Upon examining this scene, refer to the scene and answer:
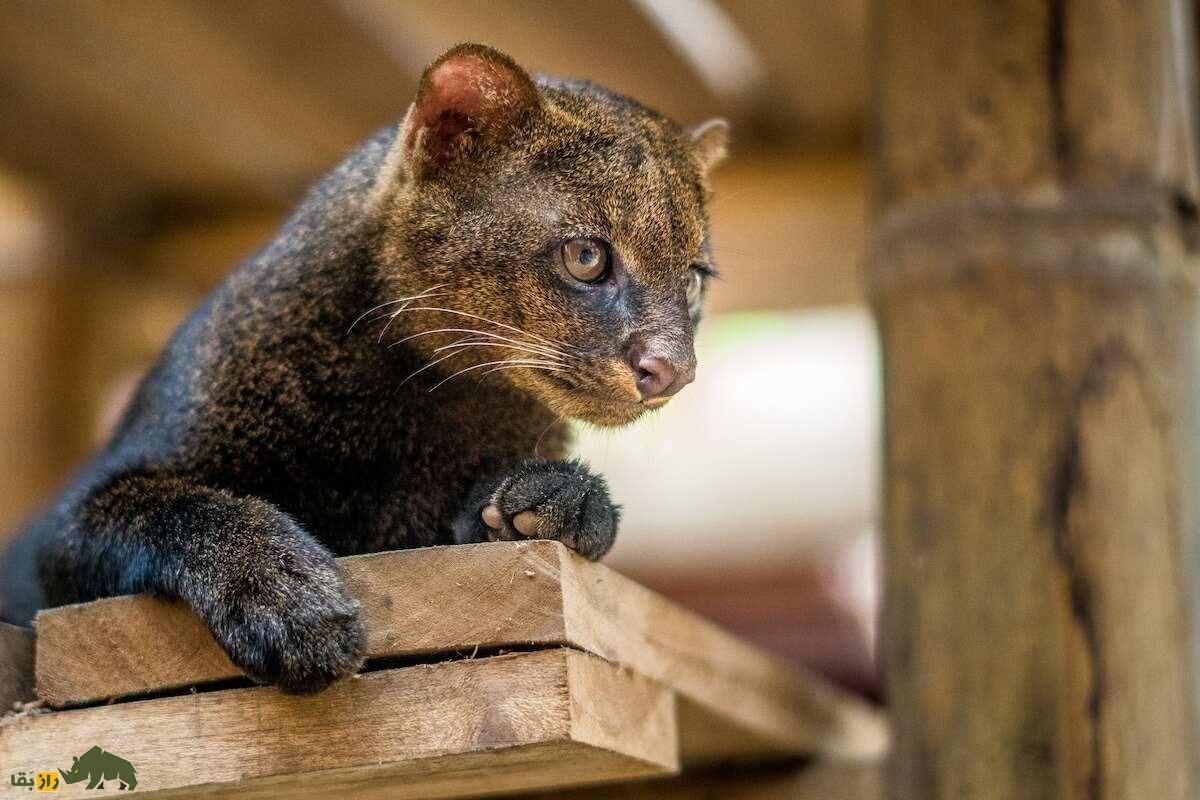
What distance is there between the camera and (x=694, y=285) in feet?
10.8

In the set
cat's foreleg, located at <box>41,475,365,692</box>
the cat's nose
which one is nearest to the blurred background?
the cat's nose

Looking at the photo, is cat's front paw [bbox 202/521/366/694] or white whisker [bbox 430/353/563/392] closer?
cat's front paw [bbox 202/521/366/694]

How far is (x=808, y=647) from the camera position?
579 centimetres

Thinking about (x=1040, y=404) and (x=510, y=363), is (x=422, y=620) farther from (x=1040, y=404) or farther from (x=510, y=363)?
(x=1040, y=404)

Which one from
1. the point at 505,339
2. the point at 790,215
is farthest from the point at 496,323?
the point at 790,215

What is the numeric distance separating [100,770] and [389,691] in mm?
542

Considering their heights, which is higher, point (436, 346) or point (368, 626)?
point (436, 346)

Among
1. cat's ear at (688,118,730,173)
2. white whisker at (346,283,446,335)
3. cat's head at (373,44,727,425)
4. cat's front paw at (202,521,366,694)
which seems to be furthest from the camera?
cat's ear at (688,118,730,173)

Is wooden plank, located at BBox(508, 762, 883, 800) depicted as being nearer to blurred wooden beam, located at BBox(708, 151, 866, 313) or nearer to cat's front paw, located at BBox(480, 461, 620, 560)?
blurred wooden beam, located at BBox(708, 151, 866, 313)

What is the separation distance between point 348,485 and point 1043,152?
179 cm

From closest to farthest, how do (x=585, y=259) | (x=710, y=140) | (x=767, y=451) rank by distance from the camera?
1. (x=585, y=259)
2. (x=710, y=140)
3. (x=767, y=451)

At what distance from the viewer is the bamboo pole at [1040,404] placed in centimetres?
342

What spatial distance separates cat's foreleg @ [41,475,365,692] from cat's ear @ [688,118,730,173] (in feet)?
4.65

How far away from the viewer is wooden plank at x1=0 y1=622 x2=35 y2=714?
2881mm
